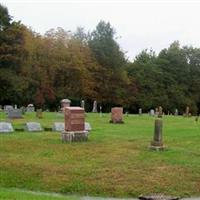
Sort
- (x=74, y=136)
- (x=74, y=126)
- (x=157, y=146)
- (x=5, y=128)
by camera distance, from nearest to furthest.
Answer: (x=157, y=146) → (x=74, y=136) → (x=74, y=126) → (x=5, y=128)

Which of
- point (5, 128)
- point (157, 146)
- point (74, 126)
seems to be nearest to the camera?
point (157, 146)

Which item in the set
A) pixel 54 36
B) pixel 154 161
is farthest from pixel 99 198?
pixel 54 36

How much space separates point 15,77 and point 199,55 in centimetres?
3972

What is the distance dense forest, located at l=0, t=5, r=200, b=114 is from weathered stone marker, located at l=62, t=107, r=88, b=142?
102ft

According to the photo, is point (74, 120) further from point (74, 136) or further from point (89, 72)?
point (89, 72)

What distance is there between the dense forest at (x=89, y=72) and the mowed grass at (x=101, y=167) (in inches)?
1326

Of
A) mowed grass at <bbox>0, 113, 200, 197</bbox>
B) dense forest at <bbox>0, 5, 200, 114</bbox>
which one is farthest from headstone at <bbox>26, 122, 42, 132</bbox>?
dense forest at <bbox>0, 5, 200, 114</bbox>

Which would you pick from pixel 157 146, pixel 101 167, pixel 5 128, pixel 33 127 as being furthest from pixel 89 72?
pixel 101 167

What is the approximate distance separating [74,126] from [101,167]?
6864 mm

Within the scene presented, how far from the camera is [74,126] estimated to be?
77.6 ft

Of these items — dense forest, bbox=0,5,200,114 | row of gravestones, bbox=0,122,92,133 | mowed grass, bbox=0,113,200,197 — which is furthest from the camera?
dense forest, bbox=0,5,200,114

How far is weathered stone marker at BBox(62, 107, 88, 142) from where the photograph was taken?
76.5 feet

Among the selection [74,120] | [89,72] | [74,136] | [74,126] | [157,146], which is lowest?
[157,146]

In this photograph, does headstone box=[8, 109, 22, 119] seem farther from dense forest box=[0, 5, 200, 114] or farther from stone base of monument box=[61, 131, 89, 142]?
stone base of monument box=[61, 131, 89, 142]
